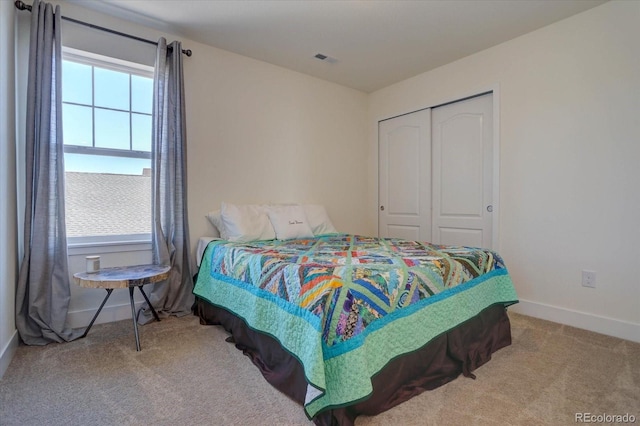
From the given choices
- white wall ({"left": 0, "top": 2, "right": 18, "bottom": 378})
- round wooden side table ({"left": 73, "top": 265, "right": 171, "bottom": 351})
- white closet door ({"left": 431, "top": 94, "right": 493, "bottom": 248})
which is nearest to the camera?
white wall ({"left": 0, "top": 2, "right": 18, "bottom": 378})

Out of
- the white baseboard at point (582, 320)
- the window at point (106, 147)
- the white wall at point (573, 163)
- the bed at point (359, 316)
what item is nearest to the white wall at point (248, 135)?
the window at point (106, 147)

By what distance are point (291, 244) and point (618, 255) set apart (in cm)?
248

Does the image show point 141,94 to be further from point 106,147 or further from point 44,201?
point 44,201

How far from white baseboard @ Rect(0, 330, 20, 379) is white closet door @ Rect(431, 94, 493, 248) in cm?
365

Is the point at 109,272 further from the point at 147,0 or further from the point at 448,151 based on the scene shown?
the point at 448,151

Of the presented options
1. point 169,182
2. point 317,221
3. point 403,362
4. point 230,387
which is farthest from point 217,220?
point 403,362

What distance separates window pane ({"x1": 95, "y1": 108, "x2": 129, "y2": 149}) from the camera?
2.61m

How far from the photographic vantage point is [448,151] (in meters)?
3.54

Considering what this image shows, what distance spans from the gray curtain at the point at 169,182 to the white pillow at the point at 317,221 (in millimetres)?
1189

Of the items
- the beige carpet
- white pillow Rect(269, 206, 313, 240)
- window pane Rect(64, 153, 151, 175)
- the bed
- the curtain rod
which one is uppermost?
the curtain rod

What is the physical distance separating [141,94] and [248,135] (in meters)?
1.00

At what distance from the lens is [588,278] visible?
2553 millimetres

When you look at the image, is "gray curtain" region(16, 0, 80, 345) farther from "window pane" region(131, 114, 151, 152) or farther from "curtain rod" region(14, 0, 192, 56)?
"window pane" region(131, 114, 151, 152)

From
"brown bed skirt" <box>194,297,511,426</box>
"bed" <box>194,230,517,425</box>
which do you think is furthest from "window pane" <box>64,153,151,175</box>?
"brown bed skirt" <box>194,297,511,426</box>
